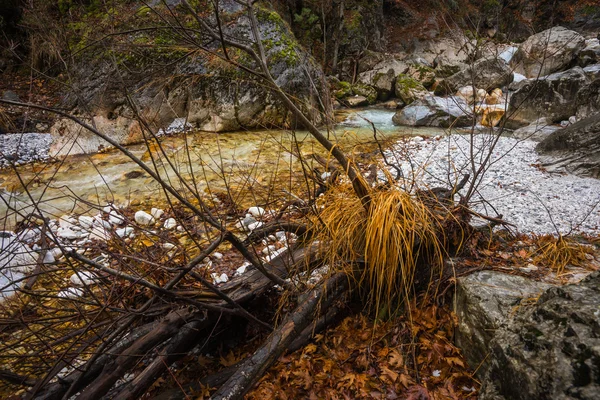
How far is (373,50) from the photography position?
17.1 m

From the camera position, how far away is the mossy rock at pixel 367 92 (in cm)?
1257

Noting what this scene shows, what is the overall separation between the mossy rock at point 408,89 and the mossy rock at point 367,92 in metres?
0.88

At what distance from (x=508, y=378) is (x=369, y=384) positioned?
0.96 m

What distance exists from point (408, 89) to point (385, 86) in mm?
1239

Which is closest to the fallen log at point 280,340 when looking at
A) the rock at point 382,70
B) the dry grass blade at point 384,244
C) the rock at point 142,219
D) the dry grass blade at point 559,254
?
the dry grass blade at point 384,244

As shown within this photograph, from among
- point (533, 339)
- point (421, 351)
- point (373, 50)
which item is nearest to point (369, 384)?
point (421, 351)

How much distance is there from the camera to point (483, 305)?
1993 mm

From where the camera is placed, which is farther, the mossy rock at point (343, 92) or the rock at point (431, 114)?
the mossy rock at point (343, 92)

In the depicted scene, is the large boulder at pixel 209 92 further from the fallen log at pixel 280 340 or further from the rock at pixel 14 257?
the fallen log at pixel 280 340

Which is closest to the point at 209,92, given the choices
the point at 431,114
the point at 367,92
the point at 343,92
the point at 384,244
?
the point at 343,92

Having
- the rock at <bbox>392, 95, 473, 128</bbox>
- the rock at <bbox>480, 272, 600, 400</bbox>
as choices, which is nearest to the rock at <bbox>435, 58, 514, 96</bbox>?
the rock at <bbox>392, 95, 473, 128</bbox>

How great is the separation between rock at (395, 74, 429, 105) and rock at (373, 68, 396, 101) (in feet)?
0.88

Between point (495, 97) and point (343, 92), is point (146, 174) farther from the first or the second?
point (495, 97)

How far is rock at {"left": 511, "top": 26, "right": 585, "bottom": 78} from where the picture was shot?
1190 centimetres
